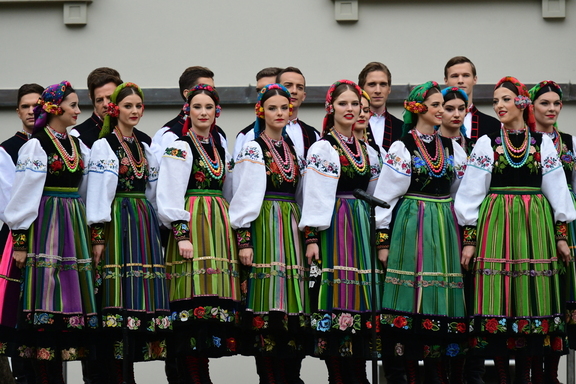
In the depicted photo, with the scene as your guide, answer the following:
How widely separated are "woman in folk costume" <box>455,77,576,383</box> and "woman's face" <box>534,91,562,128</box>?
315 millimetres

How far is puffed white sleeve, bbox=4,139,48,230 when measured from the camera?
6098 mm

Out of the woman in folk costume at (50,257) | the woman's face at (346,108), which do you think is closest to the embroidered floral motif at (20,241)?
the woman in folk costume at (50,257)

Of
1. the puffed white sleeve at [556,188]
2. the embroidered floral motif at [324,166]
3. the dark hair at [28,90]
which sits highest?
the dark hair at [28,90]

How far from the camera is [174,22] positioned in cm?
915

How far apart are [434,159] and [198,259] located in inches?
61.1

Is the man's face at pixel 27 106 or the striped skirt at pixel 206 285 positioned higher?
the man's face at pixel 27 106

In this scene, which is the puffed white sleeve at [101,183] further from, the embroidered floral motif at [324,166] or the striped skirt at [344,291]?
the striped skirt at [344,291]

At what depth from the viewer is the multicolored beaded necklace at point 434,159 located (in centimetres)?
641

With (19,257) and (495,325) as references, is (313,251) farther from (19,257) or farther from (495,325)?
(19,257)

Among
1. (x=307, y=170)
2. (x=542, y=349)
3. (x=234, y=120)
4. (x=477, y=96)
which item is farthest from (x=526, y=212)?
(x=234, y=120)

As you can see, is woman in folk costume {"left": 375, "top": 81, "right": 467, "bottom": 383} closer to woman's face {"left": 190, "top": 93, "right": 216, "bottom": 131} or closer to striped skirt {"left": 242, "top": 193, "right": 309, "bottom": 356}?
striped skirt {"left": 242, "top": 193, "right": 309, "bottom": 356}

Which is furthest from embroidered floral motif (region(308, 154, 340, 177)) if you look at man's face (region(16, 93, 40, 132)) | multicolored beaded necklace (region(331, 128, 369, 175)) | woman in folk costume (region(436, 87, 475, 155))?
man's face (region(16, 93, 40, 132))

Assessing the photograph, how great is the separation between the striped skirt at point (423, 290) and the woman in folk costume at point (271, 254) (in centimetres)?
54

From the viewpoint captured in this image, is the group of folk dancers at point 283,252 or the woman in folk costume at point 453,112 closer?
the group of folk dancers at point 283,252
